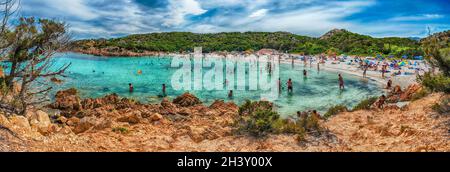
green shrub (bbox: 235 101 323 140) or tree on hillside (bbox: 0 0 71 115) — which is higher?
tree on hillside (bbox: 0 0 71 115)

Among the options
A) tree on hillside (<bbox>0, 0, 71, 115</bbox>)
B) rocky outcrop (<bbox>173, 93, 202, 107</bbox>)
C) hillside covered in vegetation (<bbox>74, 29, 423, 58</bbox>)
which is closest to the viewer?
tree on hillside (<bbox>0, 0, 71, 115</bbox>)

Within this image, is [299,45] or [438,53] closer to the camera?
[438,53]

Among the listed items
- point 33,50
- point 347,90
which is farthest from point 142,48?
point 33,50

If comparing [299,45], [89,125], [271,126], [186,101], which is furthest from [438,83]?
[299,45]

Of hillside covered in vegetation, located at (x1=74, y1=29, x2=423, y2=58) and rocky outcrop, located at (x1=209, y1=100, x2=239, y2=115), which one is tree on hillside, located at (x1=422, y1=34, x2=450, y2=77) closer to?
rocky outcrop, located at (x1=209, y1=100, x2=239, y2=115)

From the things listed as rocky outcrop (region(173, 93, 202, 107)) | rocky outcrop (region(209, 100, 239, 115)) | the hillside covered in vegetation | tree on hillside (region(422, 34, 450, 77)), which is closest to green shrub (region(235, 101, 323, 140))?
tree on hillside (region(422, 34, 450, 77))

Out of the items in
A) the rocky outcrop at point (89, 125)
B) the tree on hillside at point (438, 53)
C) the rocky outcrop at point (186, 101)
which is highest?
the tree on hillside at point (438, 53)

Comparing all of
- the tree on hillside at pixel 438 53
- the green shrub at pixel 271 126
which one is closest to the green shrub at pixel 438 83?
the tree on hillside at pixel 438 53

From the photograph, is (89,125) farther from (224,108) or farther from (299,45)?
(299,45)

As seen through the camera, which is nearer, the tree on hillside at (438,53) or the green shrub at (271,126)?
the tree on hillside at (438,53)

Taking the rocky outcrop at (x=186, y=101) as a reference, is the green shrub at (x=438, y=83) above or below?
above

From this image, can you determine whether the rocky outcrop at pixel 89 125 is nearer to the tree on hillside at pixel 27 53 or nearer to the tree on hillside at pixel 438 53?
the tree on hillside at pixel 27 53

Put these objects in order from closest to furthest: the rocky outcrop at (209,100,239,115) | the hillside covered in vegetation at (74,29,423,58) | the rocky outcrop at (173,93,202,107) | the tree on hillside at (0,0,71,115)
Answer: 1. the tree on hillside at (0,0,71,115)
2. the rocky outcrop at (209,100,239,115)
3. the rocky outcrop at (173,93,202,107)
4. the hillside covered in vegetation at (74,29,423,58)
